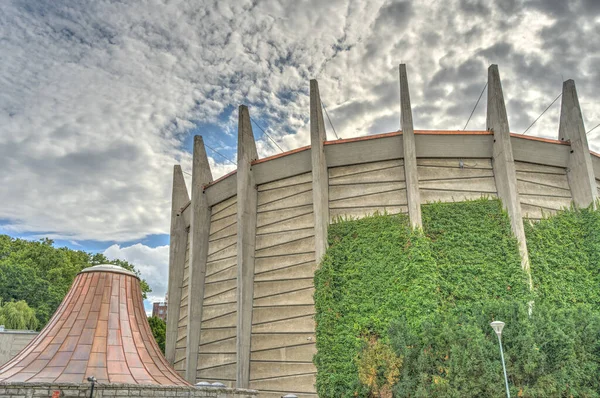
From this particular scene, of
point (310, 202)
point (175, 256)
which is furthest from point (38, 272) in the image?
point (310, 202)

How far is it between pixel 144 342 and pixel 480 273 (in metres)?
12.9

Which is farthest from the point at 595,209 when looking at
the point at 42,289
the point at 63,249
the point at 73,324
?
the point at 63,249

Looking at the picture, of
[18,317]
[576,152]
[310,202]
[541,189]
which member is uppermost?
[576,152]

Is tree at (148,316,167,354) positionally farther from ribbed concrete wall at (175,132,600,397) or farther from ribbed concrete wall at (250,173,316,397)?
ribbed concrete wall at (250,173,316,397)

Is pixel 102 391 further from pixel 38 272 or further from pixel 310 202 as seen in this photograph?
pixel 38 272

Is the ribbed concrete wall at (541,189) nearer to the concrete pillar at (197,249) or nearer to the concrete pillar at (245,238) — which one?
the concrete pillar at (245,238)

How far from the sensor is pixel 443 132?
20312 millimetres

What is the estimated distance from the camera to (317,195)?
66.2 ft

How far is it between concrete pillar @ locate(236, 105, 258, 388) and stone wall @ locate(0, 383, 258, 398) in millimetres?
7527

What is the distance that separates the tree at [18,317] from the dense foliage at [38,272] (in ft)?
4.05

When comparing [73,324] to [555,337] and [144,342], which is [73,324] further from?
[555,337]

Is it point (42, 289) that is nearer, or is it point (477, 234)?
point (477, 234)

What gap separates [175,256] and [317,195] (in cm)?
1253

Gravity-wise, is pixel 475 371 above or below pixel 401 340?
below
